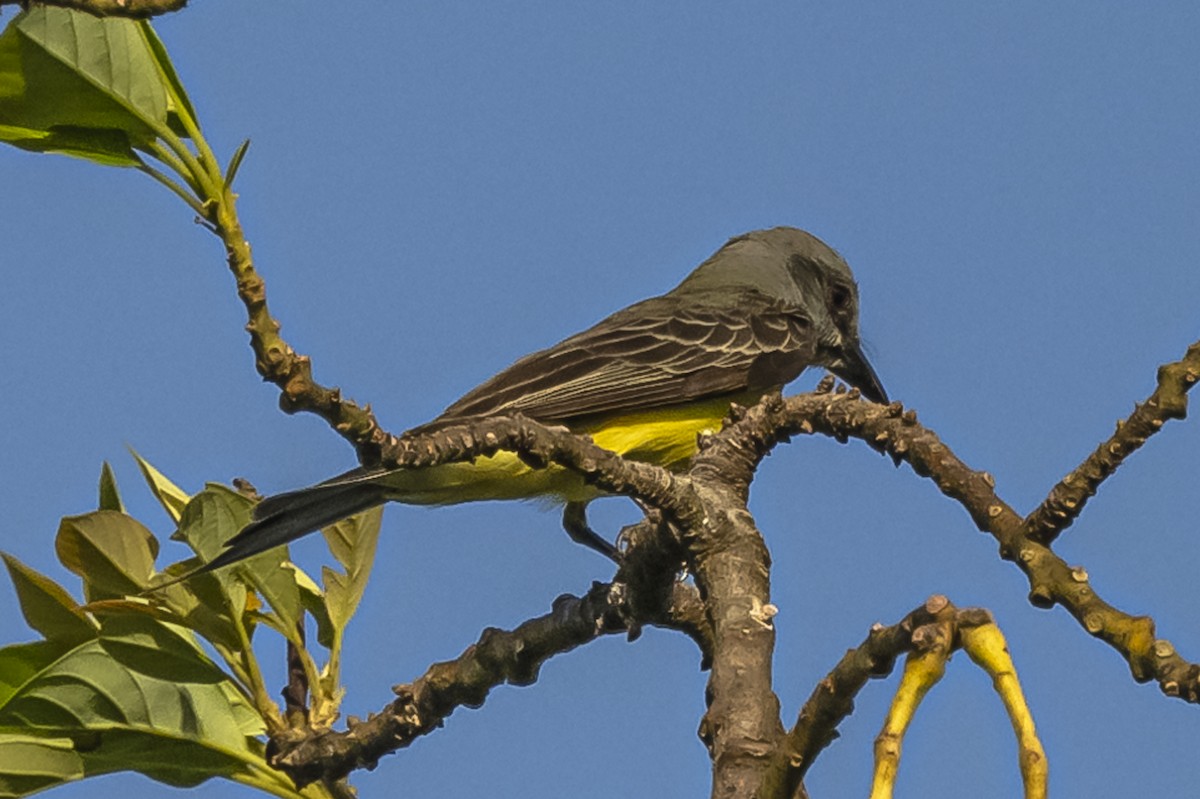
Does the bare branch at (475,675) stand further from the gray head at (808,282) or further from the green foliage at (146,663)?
the gray head at (808,282)

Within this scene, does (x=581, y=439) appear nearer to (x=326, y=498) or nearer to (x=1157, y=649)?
(x=1157, y=649)

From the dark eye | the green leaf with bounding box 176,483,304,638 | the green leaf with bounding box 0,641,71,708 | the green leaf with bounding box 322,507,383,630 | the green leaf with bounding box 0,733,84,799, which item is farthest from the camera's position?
the dark eye

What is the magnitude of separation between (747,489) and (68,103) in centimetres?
179

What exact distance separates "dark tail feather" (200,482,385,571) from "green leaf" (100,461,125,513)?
1.10 ft

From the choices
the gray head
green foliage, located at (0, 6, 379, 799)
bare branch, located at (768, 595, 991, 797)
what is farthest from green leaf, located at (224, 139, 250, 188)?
the gray head

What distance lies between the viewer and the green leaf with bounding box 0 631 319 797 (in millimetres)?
3924

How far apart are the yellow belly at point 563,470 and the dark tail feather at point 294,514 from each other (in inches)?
7.5

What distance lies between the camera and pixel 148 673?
4.18 meters

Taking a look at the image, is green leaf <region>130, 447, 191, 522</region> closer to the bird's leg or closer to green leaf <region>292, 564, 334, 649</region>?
green leaf <region>292, 564, 334, 649</region>

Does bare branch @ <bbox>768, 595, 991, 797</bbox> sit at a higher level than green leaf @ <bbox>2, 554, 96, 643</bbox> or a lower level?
lower

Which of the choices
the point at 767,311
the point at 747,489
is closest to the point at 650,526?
the point at 747,489

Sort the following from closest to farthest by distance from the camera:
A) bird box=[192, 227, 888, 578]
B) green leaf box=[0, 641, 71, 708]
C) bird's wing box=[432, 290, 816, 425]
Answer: green leaf box=[0, 641, 71, 708], bird box=[192, 227, 888, 578], bird's wing box=[432, 290, 816, 425]

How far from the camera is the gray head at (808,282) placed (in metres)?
9.38

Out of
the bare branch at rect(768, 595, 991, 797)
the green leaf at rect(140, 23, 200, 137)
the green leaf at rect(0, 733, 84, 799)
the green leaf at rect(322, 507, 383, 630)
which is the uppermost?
the green leaf at rect(140, 23, 200, 137)
